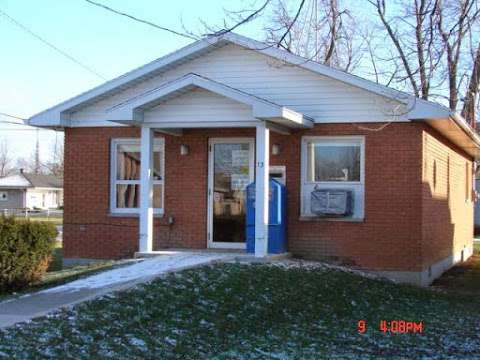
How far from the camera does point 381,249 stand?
14.6 metres

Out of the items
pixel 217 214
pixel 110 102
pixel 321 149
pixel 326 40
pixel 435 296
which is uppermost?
pixel 326 40

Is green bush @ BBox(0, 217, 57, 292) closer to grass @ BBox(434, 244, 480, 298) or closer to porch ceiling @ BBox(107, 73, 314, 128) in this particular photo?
porch ceiling @ BBox(107, 73, 314, 128)

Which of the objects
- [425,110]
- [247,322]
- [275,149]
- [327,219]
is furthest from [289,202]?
[247,322]

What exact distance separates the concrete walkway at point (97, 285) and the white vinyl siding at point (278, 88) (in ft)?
9.18

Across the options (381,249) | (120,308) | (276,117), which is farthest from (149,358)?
(381,249)

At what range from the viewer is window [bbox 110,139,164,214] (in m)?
16.0

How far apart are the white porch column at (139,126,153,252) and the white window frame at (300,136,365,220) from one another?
3.05 m

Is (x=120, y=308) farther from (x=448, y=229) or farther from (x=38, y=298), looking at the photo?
(x=448, y=229)

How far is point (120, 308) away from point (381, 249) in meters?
7.04

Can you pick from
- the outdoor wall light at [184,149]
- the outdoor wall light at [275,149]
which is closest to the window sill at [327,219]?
the outdoor wall light at [275,149]

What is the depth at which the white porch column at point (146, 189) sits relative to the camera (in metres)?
14.4

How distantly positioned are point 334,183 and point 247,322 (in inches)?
247

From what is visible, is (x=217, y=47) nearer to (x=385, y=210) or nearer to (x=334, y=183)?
(x=334, y=183)

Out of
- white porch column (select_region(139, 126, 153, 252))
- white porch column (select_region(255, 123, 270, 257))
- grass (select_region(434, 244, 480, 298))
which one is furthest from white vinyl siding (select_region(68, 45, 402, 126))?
grass (select_region(434, 244, 480, 298))
